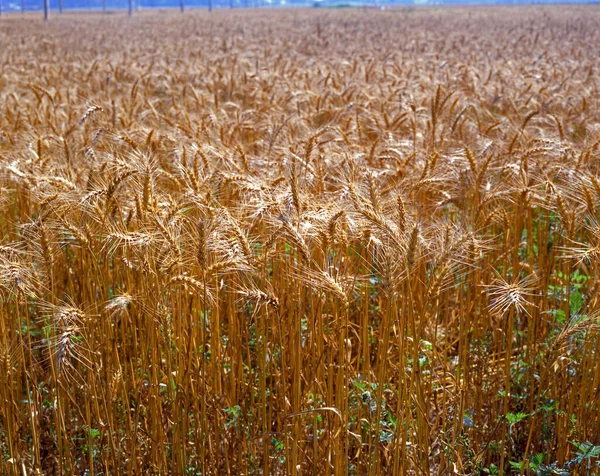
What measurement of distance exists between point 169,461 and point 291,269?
3.10ft

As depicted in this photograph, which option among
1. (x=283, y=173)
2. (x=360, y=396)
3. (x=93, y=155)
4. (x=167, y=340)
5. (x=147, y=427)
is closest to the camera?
(x=167, y=340)

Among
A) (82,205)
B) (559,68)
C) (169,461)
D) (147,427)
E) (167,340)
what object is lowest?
(169,461)

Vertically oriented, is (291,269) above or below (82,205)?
below

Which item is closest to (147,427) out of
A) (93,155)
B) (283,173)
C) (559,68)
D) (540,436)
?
(283,173)

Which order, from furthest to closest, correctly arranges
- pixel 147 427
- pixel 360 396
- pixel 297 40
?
1. pixel 297 40
2. pixel 147 427
3. pixel 360 396

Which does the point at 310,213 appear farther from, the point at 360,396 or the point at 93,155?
the point at 93,155

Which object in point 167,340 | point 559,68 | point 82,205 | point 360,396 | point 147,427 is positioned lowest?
point 147,427

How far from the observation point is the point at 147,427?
2.58 m

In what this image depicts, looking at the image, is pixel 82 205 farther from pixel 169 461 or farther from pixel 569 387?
pixel 569 387

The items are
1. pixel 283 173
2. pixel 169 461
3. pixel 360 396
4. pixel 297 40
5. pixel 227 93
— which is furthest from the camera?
pixel 297 40

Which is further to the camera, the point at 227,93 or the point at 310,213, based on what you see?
the point at 227,93

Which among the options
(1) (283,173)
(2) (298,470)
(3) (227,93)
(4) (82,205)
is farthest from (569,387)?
(3) (227,93)

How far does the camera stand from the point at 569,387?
2682 millimetres

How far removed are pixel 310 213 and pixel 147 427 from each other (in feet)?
3.48
